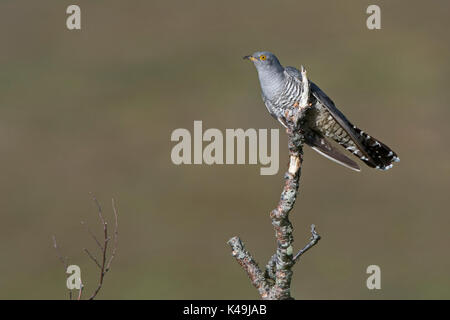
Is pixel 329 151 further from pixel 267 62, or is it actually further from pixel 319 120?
pixel 267 62

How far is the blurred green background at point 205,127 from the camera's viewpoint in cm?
2112

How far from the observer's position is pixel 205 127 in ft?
78.1

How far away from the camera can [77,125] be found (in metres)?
27.5

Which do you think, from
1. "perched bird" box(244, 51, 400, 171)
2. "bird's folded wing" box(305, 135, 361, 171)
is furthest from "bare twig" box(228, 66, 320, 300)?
"perched bird" box(244, 51, 400, 171)

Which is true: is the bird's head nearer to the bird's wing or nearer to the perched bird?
the perched bird

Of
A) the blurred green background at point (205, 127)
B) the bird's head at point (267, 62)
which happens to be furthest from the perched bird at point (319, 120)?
the blurred green background at point (205, 127)

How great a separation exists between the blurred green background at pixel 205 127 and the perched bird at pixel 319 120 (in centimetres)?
1043

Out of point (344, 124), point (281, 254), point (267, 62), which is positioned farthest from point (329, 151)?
point (281, 254)

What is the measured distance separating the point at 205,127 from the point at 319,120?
676 inches

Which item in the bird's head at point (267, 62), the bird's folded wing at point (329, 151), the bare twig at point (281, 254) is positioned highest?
the bird's head at point (267, 62)

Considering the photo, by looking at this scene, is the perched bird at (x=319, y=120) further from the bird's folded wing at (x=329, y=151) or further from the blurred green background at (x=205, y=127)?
the blurred green background at (x=205, y=127)

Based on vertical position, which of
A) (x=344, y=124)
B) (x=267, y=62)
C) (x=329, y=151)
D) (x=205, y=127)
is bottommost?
(x=329, y=151)

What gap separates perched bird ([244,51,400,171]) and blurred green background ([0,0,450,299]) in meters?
10.4
